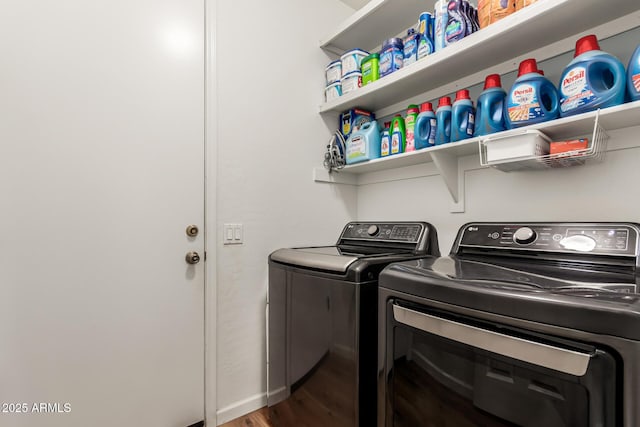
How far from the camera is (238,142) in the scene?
172 cm

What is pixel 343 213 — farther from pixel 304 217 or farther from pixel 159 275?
pixel 159 275

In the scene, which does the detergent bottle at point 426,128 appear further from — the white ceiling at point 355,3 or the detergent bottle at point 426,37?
the white ceiling at point 355,3

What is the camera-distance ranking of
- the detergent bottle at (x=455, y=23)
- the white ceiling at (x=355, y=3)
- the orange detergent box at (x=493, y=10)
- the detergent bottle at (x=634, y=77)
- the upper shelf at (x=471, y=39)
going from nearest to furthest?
the detergent bottle at (x=634, y=77) < the upper shelf at (x=471, y=39) < the orange detergent box at (x=493, y=10) < the detergent bottle at (x=455, y=23) < the white ceiling at (x=355, y=3)

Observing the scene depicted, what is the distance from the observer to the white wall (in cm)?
168

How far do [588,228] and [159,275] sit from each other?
1737mm

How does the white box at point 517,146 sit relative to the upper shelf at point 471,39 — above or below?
below

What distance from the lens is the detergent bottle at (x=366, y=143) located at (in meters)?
1.81

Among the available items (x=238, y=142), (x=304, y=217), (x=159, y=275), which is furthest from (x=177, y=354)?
(x=238, y=142)

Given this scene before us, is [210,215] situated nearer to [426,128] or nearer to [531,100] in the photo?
[426,128]

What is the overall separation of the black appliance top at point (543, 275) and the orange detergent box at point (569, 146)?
26 cm

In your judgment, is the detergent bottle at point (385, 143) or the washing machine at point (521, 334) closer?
the washing machine at point (521, 334)

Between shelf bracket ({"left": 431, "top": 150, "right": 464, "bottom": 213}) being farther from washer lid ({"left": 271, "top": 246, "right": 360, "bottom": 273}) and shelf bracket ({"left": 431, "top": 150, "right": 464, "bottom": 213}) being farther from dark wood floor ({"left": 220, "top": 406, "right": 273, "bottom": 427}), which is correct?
dark wood floor ({"left": 220, "top": 406, "right": 273, "bottom": 427})

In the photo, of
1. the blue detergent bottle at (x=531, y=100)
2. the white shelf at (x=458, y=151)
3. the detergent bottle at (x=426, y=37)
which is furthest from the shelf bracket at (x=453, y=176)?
the detergent bottle at (x=426, y=37)

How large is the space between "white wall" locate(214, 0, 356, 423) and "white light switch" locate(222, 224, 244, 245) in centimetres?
3
